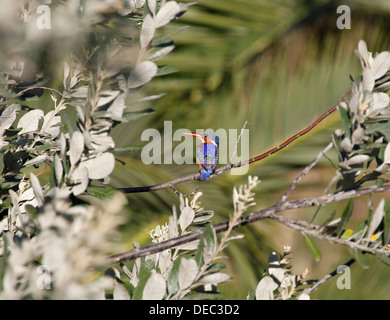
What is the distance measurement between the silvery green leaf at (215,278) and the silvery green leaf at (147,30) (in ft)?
1.37

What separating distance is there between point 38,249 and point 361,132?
593mm

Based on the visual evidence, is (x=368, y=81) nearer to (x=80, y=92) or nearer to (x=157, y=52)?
(x=157, y=52)

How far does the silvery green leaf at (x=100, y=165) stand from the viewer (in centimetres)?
68

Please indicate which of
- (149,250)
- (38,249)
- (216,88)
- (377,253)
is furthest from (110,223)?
(216,88)

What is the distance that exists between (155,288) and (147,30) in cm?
44

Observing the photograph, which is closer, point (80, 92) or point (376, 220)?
point (376, 220)

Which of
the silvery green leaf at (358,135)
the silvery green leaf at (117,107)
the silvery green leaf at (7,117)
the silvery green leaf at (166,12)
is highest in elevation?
the silvery green leaf at (166,12)

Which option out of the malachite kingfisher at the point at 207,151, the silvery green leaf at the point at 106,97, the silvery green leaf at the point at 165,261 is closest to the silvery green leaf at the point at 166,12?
the silvery green leaf at the point at 106,97

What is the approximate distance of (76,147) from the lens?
0.68 metres

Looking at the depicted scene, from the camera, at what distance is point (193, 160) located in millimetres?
2598

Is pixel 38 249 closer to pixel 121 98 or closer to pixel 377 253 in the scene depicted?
pixel 121 98

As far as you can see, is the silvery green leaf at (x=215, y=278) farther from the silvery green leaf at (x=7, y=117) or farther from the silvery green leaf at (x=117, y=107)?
the silvery green leaf at (x=7, y=117)
